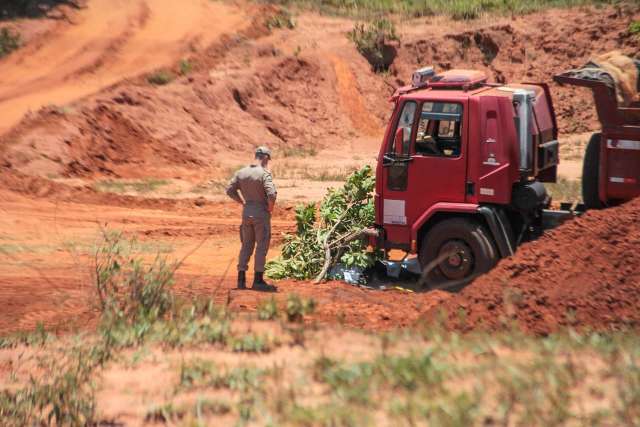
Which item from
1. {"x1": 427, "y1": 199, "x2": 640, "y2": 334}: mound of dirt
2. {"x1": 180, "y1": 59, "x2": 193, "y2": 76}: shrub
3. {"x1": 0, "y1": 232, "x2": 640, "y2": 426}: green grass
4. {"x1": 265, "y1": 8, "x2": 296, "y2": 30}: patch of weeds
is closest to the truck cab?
{"x1": 427, "y1": 199, "x2": 640, "y2": 334}: mound of dirt

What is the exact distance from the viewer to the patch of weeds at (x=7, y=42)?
30312 millimetres

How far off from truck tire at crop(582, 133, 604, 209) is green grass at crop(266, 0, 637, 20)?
23003mm

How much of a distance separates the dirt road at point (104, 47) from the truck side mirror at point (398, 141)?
1495 centimetres

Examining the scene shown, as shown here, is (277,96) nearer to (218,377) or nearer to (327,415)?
(218,377)

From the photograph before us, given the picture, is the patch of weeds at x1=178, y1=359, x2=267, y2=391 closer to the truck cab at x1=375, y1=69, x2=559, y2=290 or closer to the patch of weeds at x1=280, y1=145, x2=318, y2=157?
the truck cab at x1=375, y1=69, x2=559, y2=290

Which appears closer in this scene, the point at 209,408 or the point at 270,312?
the point at 209,408

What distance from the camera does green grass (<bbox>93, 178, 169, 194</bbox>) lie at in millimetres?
19938

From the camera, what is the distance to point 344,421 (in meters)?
5.13

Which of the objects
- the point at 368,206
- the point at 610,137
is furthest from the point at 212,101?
the point at 610,137

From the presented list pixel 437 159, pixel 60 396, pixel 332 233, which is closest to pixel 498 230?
pixel 437 159

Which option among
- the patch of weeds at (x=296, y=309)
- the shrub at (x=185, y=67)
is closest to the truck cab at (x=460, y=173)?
the patch of weeds at (x=296, y=309)

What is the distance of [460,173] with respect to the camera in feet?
35.0

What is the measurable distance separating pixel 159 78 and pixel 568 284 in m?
20.0

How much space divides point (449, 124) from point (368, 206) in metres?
1.75
